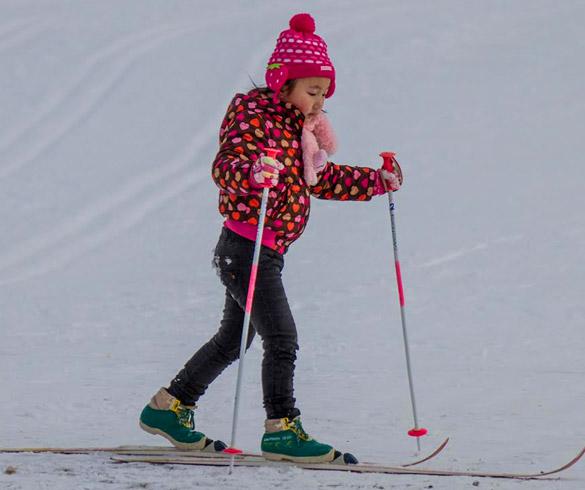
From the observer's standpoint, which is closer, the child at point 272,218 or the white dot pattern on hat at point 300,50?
the child at point 272,218

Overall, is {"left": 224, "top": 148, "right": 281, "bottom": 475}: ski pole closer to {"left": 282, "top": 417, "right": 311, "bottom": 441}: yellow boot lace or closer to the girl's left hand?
{"left": 282, "top": 417, "right": 311, "bottom": 441}: yellow boot lace

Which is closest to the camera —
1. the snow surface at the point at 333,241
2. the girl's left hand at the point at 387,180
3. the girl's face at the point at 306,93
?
the girl's face at the point at 306,93

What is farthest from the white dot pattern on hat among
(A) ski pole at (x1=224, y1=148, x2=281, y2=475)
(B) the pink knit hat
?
(A) ski pole at (x1=224, y1=148, x2=281, y2=475)

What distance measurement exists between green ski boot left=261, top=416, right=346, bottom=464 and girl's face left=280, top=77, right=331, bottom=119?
1236 mm

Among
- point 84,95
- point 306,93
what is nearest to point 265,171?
point 306,93

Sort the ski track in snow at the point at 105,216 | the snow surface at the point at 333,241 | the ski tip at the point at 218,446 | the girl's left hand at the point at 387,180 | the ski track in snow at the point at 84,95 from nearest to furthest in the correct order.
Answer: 1. the ski tip at the point at 218,446
2. the girl's left hand at the point at 387,180
3. the snow surface at the point at 333,241
4. the ski track in snow at the point at 105,216
5. the ski track in snow at the point at 84,95

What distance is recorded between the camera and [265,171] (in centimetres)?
400

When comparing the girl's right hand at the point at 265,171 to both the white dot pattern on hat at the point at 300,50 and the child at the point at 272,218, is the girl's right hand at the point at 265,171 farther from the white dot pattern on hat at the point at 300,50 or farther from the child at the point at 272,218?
the white dot pattern on hat at the point at 300,50

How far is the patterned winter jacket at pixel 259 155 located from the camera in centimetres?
423

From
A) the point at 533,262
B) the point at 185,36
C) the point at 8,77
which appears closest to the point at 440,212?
the point at 533,262

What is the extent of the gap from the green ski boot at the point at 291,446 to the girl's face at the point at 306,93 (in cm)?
124

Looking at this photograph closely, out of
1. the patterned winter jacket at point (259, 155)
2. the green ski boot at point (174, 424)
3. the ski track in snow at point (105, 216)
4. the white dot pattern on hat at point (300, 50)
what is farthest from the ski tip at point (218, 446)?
the ski track in snow at point (105, 216)

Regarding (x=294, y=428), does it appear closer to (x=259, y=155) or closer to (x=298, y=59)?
(x=259, y=155)

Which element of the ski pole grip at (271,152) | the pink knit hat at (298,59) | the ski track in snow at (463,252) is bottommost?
the ski pole grip at (271,152)
